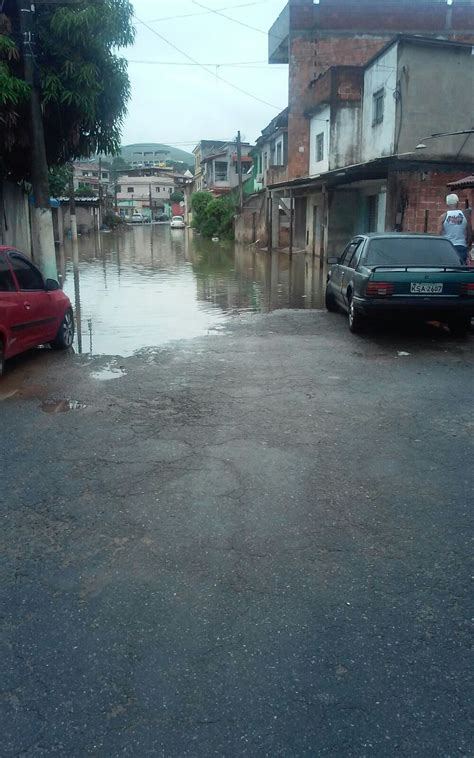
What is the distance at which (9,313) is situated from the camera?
24.6 ft

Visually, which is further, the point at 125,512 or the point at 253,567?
the point at 125,512

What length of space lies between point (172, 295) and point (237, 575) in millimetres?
13448

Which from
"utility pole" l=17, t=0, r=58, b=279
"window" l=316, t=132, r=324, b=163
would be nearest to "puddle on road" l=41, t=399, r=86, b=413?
"utility pole" l=17, t=0, r=58, b=279

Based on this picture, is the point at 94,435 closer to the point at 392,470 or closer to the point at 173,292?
the point at 392,470

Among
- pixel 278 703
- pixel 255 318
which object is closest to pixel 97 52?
pixel 255 318

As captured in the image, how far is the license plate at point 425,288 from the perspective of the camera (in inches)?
361

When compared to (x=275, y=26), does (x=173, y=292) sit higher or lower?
lower

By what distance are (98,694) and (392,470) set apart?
2.92 metres

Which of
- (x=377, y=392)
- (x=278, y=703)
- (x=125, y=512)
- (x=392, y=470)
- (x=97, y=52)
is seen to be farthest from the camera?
(x=97, y=52)

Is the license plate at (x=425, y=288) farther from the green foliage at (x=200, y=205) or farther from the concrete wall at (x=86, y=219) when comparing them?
the concrete wall at (x=86, y=219)

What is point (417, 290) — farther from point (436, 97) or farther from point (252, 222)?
point (252, 222)

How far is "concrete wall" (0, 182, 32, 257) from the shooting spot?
59.7 ft

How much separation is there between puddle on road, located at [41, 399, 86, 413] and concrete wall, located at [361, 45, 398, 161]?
17.4 m

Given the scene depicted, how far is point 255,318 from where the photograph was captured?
40.5 ft
